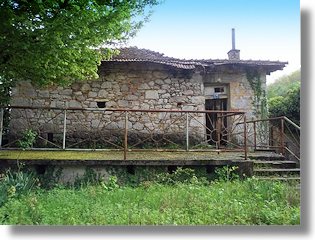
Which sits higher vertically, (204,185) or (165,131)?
(165,131)

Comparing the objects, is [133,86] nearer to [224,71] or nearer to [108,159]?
[224,71]

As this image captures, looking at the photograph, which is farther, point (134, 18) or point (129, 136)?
point (129, 136)

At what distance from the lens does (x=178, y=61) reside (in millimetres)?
8156

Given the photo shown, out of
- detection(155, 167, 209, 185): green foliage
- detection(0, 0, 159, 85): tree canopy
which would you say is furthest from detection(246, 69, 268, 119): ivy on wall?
detection(0, 0, 159, 85): tree canopy

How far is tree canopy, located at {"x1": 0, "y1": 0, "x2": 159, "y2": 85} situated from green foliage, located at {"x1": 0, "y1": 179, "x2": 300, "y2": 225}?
179cm

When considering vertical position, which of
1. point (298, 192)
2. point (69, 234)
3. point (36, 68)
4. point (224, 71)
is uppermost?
point (224, 71)

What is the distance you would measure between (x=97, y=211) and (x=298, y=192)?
7.82 feet

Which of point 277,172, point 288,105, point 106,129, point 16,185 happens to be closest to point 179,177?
point 277,172

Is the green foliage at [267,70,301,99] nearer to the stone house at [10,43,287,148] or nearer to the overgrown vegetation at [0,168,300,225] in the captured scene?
the stone house at [10,43,287,148]

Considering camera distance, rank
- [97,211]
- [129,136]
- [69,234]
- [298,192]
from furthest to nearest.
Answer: [129,136]
[298,192]
[97,211]
[69,234]

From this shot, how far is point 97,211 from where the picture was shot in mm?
3664

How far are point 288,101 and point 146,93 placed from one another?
376 cm

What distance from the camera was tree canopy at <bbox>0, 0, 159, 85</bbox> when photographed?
4.27 meters

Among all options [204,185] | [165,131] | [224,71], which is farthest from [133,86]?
[204,185]
